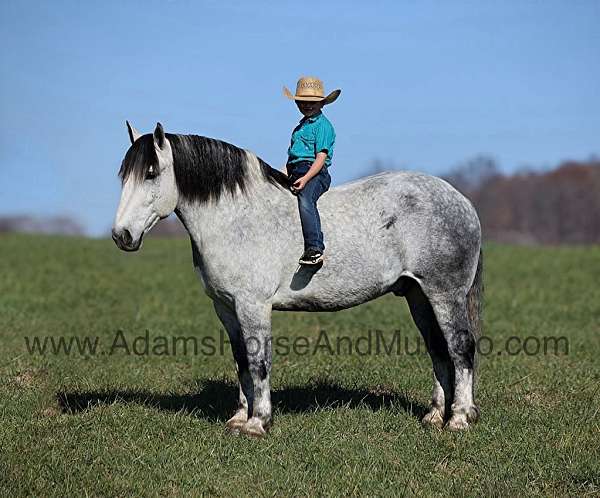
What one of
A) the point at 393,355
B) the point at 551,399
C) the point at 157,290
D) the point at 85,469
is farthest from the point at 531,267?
the point at 85,469

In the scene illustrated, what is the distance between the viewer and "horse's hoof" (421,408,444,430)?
6.41m

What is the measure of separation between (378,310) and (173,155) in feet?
30.6

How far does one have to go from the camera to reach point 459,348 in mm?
6348

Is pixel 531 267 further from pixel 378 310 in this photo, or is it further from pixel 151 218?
pixel 151 218

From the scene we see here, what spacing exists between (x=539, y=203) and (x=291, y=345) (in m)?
60.6

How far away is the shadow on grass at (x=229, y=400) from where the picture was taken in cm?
685

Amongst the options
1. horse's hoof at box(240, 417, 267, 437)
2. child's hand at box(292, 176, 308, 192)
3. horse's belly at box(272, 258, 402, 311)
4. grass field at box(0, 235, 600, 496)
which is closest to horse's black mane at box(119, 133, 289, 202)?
child's hand at box(292, 176, 308, 192)

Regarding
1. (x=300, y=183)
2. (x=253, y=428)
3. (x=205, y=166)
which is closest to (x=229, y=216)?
(x=205, y=166)

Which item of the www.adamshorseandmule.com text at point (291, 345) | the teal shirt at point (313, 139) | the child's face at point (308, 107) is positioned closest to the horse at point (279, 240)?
the teal shirt at point (313, 139)

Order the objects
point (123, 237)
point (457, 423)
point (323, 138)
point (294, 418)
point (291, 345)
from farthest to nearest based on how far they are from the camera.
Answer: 1. point (291, 345)
2. point (294, 418)
3. point (457, 423)
4. point (323, 138)
5. point (123, 237)

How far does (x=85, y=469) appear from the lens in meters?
5.13

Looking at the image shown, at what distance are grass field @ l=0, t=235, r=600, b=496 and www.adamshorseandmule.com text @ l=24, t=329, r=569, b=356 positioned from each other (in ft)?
0.31

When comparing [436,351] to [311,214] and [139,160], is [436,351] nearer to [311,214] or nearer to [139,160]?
[311,214]

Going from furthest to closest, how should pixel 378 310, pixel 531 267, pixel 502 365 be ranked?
pixel 531 267 < pixel 378 310 < pixel 502 365
